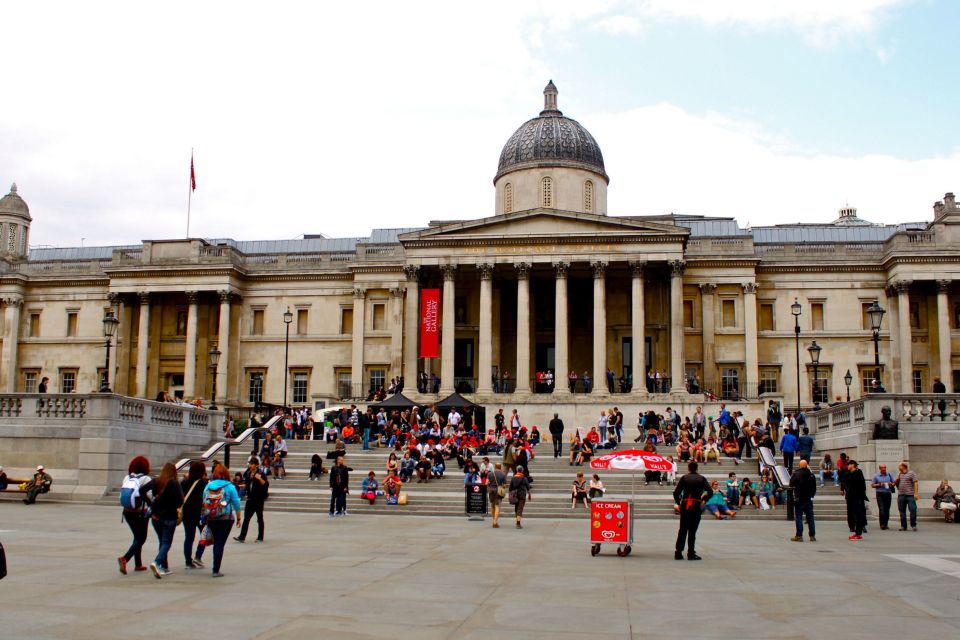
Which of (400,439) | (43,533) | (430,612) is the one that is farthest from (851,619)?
(400,439)

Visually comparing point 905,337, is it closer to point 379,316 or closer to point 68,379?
point 379,316

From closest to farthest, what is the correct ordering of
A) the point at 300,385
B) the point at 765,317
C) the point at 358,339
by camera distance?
the point at 765,317
the point at 358,339
the point at 300,385

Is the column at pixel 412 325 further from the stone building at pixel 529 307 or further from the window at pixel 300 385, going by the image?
the window at pixel 300 385

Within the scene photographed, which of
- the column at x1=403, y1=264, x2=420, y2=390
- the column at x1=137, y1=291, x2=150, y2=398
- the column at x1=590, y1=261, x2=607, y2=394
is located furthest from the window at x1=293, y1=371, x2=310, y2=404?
the column at x1=590, y1=261, x2=607, y2=394

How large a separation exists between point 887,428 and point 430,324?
28.5m

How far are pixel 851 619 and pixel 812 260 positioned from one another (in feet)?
160

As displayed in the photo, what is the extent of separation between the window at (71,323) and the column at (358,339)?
19.6 metres

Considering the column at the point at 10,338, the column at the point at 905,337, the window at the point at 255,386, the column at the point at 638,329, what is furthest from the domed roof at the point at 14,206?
the column at the point at 905,337

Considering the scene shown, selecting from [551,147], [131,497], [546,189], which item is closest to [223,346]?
[546,189]

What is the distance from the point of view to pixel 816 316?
2259 inches

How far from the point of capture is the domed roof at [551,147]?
5769cm

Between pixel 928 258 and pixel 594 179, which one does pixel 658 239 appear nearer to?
pixel 594 179

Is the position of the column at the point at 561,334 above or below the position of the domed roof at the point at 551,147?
below

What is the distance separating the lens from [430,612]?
38.5 ft
